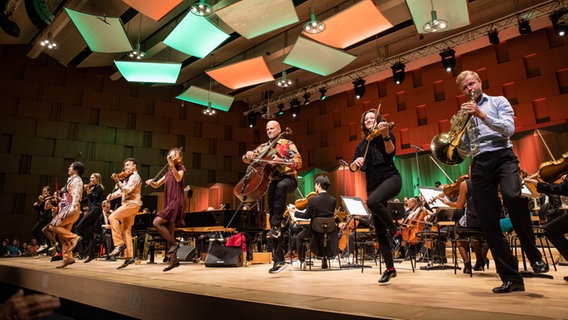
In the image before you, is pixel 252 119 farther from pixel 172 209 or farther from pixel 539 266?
pixel 539 266

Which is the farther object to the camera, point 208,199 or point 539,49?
point 208,199

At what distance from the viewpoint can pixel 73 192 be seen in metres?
5.17

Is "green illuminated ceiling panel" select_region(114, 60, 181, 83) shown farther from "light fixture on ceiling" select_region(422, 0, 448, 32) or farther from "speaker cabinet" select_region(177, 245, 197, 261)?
"light fixture on ceiling" select_region(422, 0, 448, 32)

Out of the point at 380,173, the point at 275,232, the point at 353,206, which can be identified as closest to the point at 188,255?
the point at 353,206

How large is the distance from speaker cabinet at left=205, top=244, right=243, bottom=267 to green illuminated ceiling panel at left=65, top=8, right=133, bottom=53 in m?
5.44

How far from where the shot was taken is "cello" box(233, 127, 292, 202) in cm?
390

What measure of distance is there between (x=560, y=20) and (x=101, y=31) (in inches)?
396

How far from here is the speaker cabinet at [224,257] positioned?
5.22 m

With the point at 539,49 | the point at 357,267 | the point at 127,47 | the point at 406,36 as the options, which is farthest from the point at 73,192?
the point at 539,49

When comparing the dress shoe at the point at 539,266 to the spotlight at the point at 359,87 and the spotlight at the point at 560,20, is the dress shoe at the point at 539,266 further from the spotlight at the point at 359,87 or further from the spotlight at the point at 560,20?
the spotlight at the point at 359,87

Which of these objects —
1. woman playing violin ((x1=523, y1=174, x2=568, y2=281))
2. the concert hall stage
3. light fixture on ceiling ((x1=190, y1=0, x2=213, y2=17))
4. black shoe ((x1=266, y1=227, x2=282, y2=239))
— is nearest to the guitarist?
the concert hall stage

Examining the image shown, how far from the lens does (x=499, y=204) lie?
250cm

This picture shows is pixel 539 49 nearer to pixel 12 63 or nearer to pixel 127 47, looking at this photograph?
pixel 127 47

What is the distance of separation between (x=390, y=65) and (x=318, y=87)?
2.57 meters
